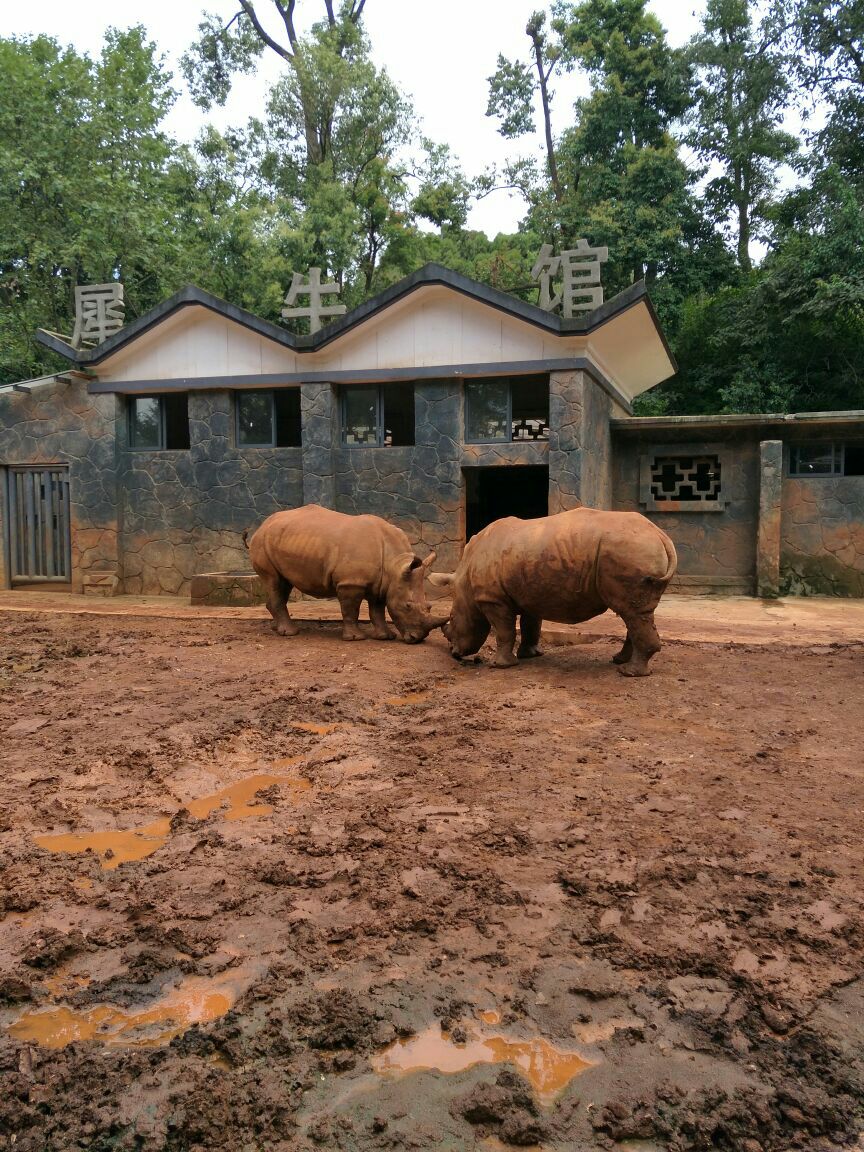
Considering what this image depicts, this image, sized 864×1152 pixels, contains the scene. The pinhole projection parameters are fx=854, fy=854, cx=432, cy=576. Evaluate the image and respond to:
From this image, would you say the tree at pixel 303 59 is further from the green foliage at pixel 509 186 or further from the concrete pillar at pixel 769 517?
the concrete pillar at pixel 769 517

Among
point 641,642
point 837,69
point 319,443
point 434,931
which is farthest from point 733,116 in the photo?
point 434,931

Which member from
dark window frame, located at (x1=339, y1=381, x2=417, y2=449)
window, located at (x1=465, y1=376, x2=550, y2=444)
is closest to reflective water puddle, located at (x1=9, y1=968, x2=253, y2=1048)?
window, located at (x1=465, y1=376, x2=550, y2=444)

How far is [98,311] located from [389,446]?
18.3ft

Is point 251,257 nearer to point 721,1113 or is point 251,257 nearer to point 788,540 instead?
point 788,540

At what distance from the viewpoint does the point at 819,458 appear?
1337 centimetres

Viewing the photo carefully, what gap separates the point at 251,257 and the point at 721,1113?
69.6 ft

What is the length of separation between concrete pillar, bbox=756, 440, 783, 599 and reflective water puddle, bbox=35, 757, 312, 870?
404 inches

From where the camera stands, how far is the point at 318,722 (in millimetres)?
5824

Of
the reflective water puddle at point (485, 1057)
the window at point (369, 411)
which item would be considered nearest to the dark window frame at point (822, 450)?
the window at point (369, 411)

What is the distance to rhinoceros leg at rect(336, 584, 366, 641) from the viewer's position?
885 cm

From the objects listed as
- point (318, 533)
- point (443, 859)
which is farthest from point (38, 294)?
point (443, 859)

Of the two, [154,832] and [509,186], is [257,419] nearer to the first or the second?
[154,832]

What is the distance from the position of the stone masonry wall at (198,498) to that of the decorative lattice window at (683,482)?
5.71 meters

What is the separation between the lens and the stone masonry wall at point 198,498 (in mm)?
13289
